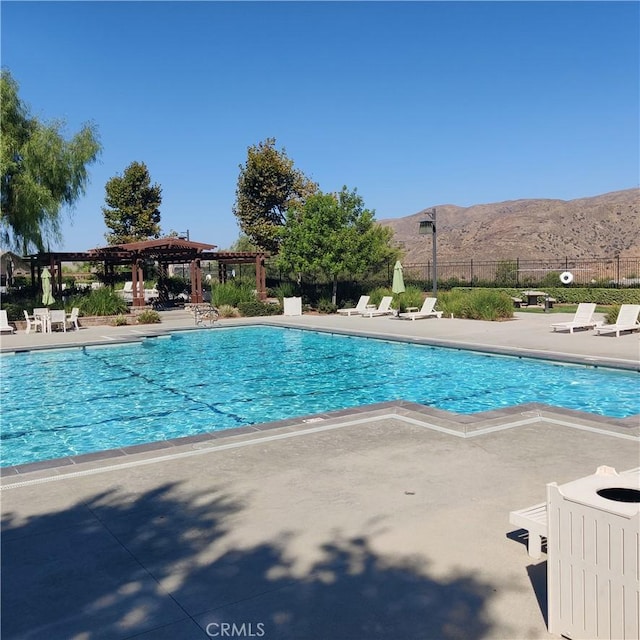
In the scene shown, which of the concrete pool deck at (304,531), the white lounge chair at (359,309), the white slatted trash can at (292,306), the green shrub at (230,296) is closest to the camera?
the concrete pool deck at (304,531)

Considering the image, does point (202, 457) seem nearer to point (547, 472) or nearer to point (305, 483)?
point (305, 483)

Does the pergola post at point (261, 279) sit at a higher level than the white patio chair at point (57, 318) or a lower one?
higher

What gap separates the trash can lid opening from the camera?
290 cm

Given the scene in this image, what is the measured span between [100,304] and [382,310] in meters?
10.3

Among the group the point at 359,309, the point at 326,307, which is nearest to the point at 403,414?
the point at 359,309

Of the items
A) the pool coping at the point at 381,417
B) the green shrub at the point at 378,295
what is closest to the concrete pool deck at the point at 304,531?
the pool coping at the point at 381,417

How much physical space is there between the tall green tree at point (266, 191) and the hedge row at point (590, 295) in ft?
57.1

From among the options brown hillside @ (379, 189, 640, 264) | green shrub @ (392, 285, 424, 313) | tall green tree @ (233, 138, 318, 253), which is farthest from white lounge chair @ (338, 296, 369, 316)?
brown hillside @ (379, 189, 640, 264)

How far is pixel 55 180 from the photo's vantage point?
74.5 feet

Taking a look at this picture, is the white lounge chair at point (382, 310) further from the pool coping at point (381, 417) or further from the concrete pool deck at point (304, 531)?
Answer: the concrete pool deck at point (304, 531)

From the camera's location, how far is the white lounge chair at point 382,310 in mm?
22844

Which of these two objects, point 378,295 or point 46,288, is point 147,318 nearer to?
point 46,288

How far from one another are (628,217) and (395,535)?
248 ft

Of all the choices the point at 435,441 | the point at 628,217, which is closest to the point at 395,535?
the point at 435,441
